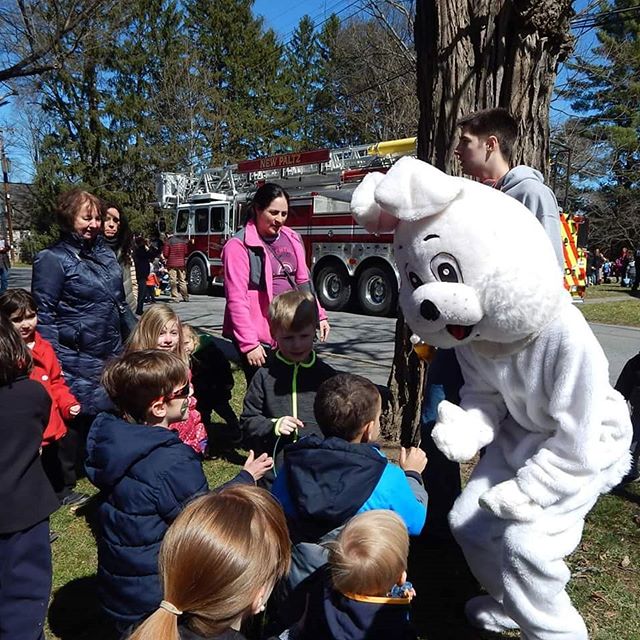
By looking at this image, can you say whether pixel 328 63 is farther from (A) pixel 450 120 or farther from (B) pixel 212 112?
(A) pixel 450 120

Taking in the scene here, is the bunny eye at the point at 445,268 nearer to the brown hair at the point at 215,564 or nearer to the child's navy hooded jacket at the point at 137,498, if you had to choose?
the brown hair at the point at 215,564

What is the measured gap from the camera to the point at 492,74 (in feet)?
10.7

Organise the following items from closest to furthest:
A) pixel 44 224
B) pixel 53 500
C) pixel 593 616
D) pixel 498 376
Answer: pixel 498 376 → pixel 53 500 → pixel 593 616 → pixel 44 224

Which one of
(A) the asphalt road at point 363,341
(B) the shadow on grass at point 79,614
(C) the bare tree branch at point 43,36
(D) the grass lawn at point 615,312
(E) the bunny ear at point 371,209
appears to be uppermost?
(C) the bare tree branch at point 43,36

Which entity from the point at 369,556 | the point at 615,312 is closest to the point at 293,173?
the point at 615,312

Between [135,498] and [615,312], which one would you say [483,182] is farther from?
[615,312]

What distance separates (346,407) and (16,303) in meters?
2.25

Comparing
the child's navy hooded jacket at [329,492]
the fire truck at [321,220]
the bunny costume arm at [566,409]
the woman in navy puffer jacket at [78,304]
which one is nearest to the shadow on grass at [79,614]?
the woman in navy puffer jacket at [78,304]

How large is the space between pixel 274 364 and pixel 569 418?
1.54 metres

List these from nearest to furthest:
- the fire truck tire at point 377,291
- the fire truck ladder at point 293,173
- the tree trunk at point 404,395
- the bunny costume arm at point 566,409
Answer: the bunny costume arm at point 566,409, the tree trunk at point 404,395, the fire truck tire at point 377,291, the fire truck ladder at point 293,173

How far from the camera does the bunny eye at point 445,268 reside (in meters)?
1.85

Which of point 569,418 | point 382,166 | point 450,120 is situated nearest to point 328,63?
point 382,166

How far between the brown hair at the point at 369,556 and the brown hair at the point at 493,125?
1.67m

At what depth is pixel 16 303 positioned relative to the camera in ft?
11.1
